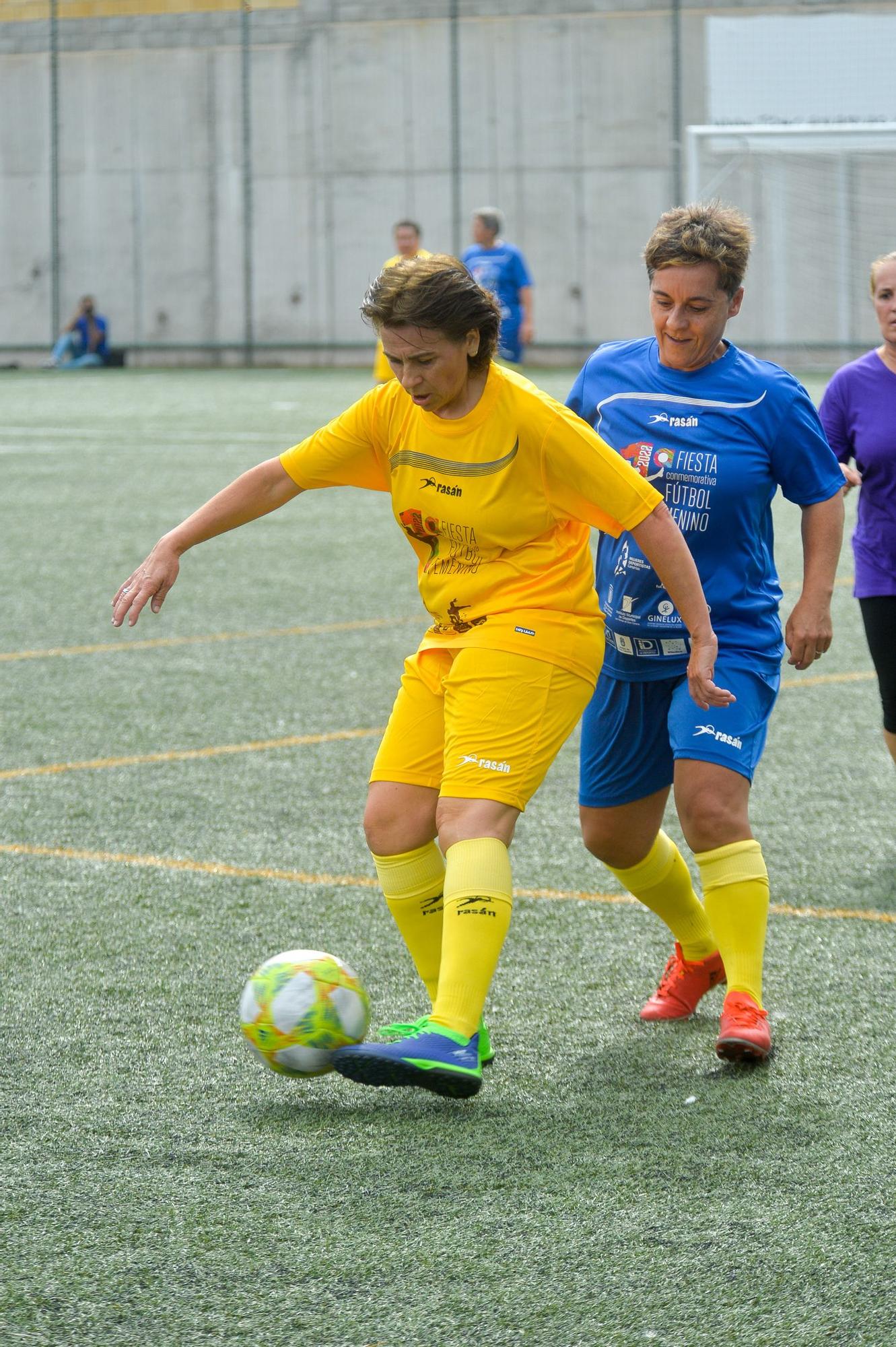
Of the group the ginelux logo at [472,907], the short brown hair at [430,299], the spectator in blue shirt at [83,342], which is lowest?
the ginelux logo at [472,907]

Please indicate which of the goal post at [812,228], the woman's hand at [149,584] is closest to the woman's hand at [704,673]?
the woman's hand at [149,584]

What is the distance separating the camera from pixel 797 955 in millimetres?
4312

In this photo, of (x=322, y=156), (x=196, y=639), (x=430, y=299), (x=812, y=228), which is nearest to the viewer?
(x=430, y=299)

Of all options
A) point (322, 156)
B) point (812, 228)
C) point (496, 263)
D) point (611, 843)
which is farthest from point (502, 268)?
point (611, 843)

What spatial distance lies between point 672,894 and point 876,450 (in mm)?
1655

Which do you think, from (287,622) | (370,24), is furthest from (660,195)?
(287,622)

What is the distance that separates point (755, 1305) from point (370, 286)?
2.05 metres

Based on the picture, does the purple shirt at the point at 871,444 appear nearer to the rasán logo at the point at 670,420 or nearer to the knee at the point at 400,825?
the rasán logo at the point at 670,420

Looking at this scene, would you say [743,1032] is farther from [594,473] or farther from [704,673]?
[594,473]

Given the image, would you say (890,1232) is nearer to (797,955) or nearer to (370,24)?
(797,955)

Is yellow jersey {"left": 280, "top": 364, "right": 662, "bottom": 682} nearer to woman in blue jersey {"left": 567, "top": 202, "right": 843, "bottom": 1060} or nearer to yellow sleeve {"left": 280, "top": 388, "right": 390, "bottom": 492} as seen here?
yellow sleeve {"left": 280, "top": 388, "right": 390, "bottom": 492}

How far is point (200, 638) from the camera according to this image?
859cm

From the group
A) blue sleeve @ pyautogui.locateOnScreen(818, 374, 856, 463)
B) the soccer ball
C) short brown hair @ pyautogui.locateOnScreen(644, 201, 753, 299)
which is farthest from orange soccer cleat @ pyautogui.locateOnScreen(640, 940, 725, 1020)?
blue sleeve @ pyautogui.locateOnScreen(818, 374, 856, 463)

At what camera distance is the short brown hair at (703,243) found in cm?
368
